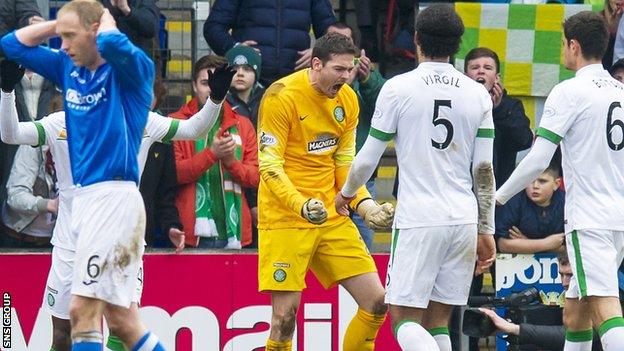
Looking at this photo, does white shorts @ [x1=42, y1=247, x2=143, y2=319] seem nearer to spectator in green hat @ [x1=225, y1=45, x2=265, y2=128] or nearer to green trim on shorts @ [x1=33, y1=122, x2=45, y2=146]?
green trim on shorts @ [x1=33, y1=122, x2=45, y2=146]

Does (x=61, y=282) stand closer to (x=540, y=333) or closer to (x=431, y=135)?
(x=431, y=135)

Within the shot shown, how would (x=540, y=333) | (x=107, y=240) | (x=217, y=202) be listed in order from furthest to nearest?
(x=217, y=202) < (x=540, y=333) < (x=107, y=240)

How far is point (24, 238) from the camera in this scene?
12.6 meters

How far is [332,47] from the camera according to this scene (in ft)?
35.6

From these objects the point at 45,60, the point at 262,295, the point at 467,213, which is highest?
the point at 45,60

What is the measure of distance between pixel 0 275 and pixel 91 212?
11.8ft

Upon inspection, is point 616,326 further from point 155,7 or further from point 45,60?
point 155,7

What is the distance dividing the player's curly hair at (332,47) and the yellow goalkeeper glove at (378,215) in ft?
3.40

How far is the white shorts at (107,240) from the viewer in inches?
353

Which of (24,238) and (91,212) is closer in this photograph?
(91,212)

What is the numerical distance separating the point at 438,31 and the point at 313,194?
182cm

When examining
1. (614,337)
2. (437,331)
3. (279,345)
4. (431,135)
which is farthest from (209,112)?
(614,337)

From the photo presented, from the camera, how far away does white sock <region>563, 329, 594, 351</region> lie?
10383 mm

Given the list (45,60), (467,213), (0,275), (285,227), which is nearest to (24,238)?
(0,275)
